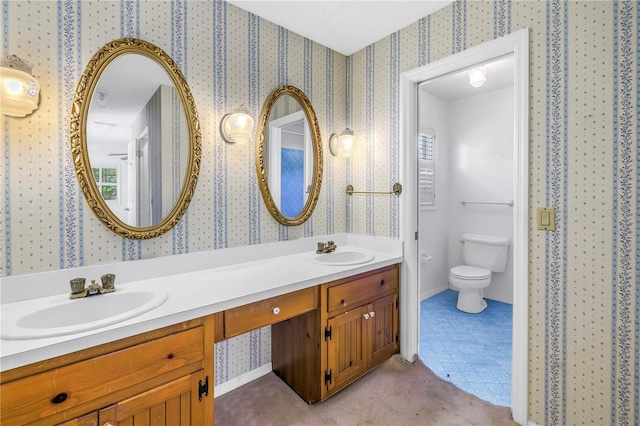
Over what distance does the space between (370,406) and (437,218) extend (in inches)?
93.7

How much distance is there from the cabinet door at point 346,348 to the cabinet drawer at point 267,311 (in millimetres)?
228

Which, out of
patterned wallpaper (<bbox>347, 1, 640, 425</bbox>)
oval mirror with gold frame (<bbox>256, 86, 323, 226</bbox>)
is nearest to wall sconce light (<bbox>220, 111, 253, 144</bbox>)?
oval mirror with gold frame (<bbox>256, 86, 323, 226</bbox>)

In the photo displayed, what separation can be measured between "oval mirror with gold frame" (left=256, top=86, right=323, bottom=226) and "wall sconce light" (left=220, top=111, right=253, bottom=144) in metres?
0.16

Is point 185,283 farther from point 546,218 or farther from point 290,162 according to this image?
point 546,218

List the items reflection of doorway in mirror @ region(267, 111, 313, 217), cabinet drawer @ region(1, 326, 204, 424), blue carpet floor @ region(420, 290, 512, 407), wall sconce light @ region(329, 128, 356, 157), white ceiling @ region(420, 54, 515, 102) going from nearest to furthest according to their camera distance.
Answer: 1. cabinet drawer @ region(1, 326, 204, 424)
2. blue carpet floor @ region(420, 290, 512, 407)
3. reflection of doorway in mirror @ region(267, 111, 313, 217)
4. wall sconce light @ region(329, 128, 356, 157)
5. white ceiling @ region(420, 54, 515, 102)

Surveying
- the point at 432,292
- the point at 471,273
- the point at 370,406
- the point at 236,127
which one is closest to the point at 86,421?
the point at 370,406

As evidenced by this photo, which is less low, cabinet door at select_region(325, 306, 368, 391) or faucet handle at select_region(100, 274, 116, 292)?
faucet handle at select_region(100, 274, 116, 292)

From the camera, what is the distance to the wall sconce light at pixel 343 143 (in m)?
2.38

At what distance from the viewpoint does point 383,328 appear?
2.07m

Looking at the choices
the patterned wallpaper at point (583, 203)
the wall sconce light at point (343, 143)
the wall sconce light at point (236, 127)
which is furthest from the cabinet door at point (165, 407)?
the wall sconce light at point (343, 143)

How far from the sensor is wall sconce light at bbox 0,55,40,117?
1163 mm

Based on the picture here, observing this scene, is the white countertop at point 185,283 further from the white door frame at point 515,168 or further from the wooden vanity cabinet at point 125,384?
the white door frame at point 515,168

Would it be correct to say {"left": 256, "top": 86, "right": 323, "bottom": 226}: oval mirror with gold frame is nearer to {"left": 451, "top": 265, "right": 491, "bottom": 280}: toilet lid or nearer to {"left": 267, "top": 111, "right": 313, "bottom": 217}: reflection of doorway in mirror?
{"left": 267, "top": 111, "right": 313, "bottom": 217}: reflection of doorway in mirror

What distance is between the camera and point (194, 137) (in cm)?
171
